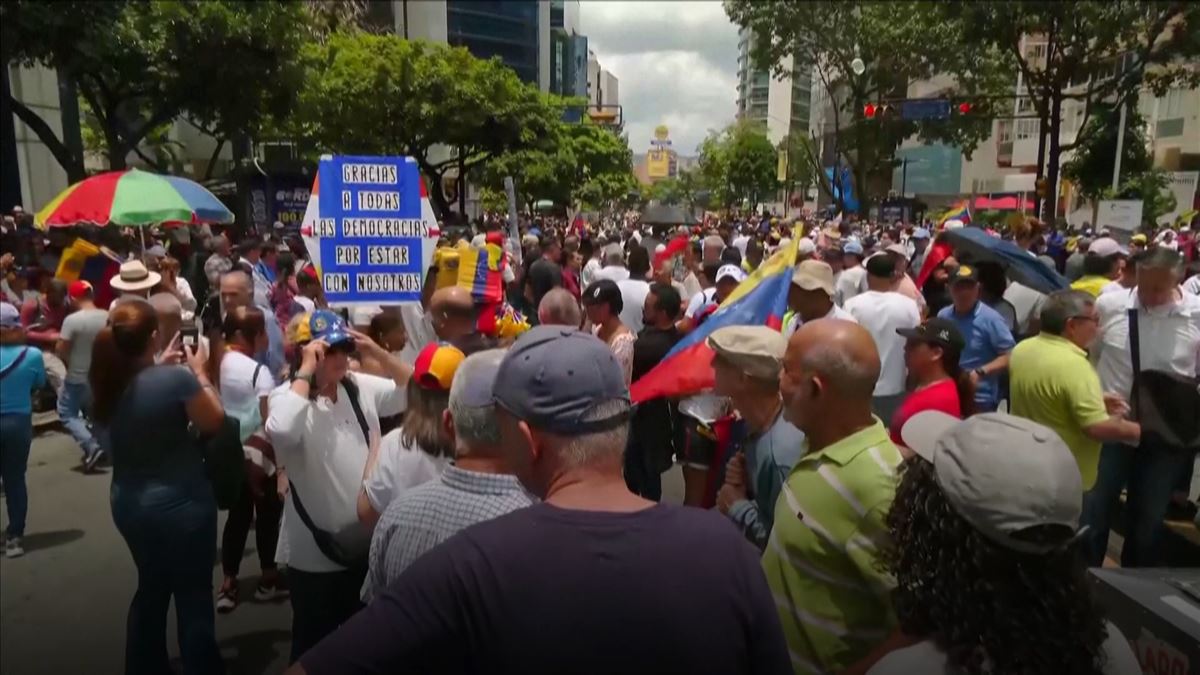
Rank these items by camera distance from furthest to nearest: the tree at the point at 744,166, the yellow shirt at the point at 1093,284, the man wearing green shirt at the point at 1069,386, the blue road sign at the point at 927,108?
the tree at the point at 744,166 → the blue road sign at the point at 927,108 → the yellow shirt at the point at 1093,284 → the man wearing green shirt at the point at 1069,386

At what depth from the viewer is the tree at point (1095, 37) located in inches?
720

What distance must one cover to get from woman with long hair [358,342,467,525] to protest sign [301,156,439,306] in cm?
216

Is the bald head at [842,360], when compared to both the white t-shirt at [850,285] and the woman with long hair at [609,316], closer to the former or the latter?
the woman with long hair at [609,316]

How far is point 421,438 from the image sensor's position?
9.69ft

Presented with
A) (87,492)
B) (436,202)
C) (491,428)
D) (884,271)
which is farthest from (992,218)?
(491,428)

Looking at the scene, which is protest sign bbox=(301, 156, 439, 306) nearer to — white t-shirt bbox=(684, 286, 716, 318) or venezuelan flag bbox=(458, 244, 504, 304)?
venezuelan flag bbox=(458, 244, 504, 304)

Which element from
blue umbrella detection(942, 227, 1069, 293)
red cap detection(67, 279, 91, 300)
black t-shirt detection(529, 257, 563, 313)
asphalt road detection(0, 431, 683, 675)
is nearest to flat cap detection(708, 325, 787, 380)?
asphalt road detection(0, 431, 683, 675)

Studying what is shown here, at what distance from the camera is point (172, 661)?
4434 millimetres

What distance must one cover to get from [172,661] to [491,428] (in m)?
3.15

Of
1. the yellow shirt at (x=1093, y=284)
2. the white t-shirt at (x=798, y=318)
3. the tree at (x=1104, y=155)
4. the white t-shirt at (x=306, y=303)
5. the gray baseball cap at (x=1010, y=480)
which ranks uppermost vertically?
the tree at (x=1104, y=155)

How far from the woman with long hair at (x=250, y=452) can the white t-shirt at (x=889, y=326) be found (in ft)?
11.8

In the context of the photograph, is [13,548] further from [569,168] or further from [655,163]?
[655,163]

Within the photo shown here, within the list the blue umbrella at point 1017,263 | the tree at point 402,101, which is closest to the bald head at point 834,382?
the blue umbrella at point 1017,263

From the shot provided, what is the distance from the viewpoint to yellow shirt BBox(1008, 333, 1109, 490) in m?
3.95
